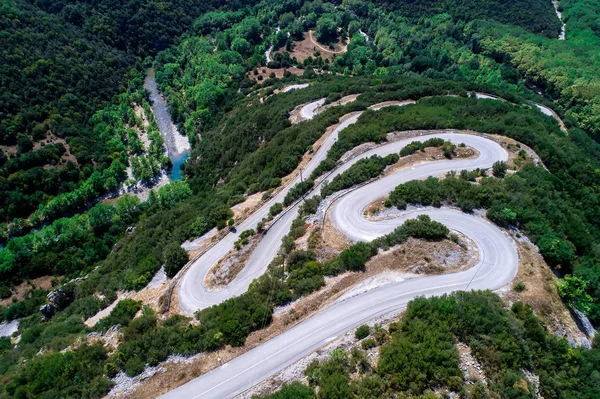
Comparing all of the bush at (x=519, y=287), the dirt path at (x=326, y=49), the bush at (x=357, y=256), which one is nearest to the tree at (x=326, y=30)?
the dirt path at (x=326, y=49)

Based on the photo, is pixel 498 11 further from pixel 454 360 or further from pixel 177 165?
pixel 454 360

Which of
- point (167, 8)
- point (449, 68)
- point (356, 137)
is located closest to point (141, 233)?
point (356, 137)

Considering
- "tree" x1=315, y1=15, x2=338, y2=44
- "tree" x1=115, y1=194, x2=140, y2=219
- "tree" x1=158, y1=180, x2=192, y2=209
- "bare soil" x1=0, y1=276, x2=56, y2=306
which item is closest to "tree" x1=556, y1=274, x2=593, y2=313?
"tree" x1=158, y1=180, x2=192, y2=209

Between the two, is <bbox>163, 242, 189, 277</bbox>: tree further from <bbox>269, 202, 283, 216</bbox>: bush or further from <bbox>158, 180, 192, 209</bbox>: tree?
<bbox>158, 180, 192, 209</bbox>: tree

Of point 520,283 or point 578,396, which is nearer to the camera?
point 578,396

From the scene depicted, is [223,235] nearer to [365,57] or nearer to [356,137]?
[356,137]

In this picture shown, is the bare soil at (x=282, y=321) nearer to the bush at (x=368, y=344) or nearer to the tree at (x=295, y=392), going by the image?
the bush at (x=368, y=344)
